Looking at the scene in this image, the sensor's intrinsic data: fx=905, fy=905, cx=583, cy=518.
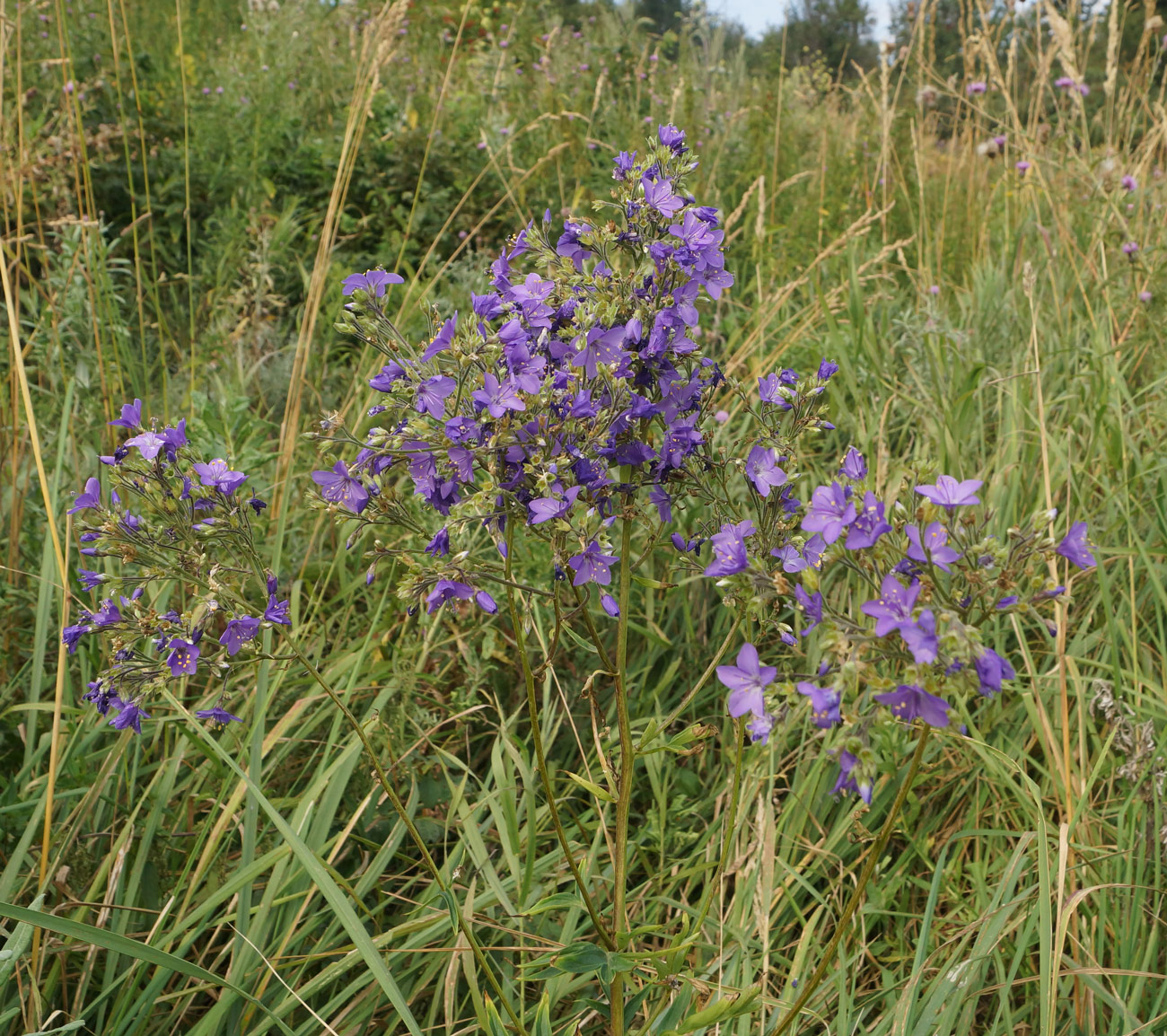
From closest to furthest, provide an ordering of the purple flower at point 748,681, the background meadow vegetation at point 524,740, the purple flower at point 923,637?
the purple flower at point 923,637
the purple flower at point 748,681
the background meadow vegetation at point 524,740

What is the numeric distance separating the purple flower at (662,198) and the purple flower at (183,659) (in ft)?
3.21

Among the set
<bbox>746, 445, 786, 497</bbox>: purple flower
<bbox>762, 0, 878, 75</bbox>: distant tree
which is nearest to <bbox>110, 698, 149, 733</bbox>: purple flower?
<bbox>746, 445, 786, 497</bbox>: purple flower

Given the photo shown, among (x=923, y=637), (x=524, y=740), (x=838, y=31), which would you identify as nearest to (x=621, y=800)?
(x=923, y=637)

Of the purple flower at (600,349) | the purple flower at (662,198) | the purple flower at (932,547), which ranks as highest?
Answer: the purple flower at (662,198)

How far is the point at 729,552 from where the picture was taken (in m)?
1.27

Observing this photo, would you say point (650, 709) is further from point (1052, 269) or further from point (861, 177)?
point (861, 177)

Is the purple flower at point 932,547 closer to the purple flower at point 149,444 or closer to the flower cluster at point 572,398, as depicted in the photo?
the flower cluster at point 572,398

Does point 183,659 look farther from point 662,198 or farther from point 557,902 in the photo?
point 662,198

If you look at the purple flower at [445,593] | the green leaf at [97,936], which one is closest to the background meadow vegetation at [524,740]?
the green leaf at [97,936]

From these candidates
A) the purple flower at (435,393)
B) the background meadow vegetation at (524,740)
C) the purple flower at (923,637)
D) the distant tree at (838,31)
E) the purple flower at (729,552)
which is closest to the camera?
the purple flower at (923,637)

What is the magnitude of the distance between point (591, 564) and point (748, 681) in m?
0.31

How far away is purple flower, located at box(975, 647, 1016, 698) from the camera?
1017 mm

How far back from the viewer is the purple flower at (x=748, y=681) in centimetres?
112

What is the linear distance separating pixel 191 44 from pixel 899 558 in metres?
6.96
